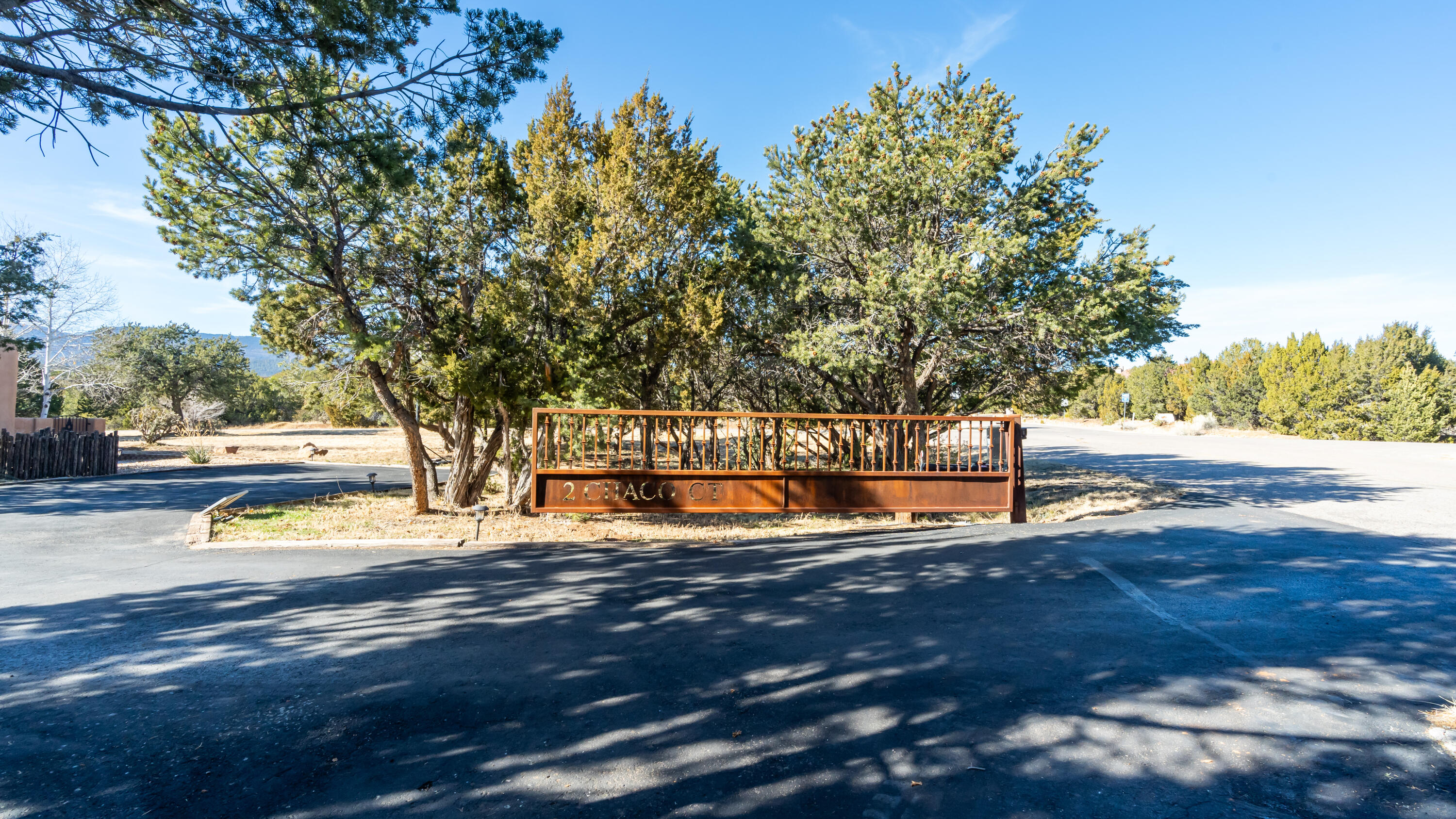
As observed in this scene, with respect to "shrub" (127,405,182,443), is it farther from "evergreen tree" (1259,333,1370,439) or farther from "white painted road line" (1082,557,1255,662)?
"evergreen tree" (1259,333,1370,439)

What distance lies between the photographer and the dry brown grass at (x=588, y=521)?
8984 millimetres

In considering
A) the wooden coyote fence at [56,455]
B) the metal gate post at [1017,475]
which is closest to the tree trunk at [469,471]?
the metal gate post at [1017,475]

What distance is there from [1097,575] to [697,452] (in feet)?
41.0

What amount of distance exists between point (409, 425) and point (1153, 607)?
10363 millimetres

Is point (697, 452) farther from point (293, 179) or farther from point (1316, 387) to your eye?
point (1316, 387)

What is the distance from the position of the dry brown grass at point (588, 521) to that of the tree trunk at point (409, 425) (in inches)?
15.3

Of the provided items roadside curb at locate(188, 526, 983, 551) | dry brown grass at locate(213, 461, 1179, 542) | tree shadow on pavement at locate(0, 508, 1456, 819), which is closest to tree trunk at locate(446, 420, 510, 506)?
dry brown grass at locate(213, 461, 1179, 542)

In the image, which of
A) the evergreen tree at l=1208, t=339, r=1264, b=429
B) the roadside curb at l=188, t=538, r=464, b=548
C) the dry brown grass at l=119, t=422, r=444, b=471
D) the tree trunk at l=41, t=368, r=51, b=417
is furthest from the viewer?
the evergreen tree at l=1208, t=339, r=1264, b=429

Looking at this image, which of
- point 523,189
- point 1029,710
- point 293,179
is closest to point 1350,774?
point 1029,710

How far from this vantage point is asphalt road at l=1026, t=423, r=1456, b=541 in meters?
9.52

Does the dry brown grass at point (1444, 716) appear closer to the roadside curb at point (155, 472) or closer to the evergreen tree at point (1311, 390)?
the roadside curb at point (155, 472)

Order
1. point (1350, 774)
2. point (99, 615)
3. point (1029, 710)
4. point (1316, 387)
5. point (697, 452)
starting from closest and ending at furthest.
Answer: point (1350, 774)
point (1029, 710)
point (99, 615)
point (697, 452)
point (1316, 387)

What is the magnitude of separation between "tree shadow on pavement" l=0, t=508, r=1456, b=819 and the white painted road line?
0.33ft

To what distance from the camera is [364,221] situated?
26.6ft
